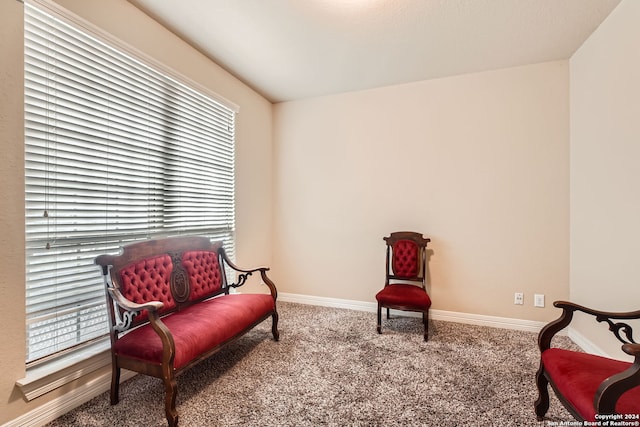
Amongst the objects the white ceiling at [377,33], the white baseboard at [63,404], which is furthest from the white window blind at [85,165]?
the white ceiling at [377,33]

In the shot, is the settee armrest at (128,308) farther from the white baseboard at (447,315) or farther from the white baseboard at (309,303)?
the white baseboard at (447,315)

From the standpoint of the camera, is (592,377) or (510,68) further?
(510,68)

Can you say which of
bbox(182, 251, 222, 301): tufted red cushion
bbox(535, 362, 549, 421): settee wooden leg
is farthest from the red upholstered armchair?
bbox(182, 251, 222, 301): tufted red cushion

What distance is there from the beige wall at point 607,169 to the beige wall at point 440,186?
21cm

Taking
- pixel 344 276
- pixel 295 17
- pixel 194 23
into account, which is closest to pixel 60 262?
pixel 194 23

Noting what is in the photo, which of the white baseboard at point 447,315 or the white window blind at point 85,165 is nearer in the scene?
the white window blind at point 85,165

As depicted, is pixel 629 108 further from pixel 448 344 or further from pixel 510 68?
pixel 448 344

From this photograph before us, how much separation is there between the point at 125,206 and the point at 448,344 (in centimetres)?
311

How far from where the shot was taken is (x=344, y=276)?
3.76 meters

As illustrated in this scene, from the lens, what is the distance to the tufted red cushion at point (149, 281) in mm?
1980

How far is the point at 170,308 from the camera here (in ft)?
7.39

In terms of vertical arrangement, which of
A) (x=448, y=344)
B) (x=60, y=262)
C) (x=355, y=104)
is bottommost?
(x=448, y=344)

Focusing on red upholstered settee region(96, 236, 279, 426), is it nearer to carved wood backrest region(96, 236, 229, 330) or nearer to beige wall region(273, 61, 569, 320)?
carved wood backrest region(96, 236, 229, 330)

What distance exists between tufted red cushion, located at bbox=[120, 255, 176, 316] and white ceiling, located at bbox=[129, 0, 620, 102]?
2047mm
